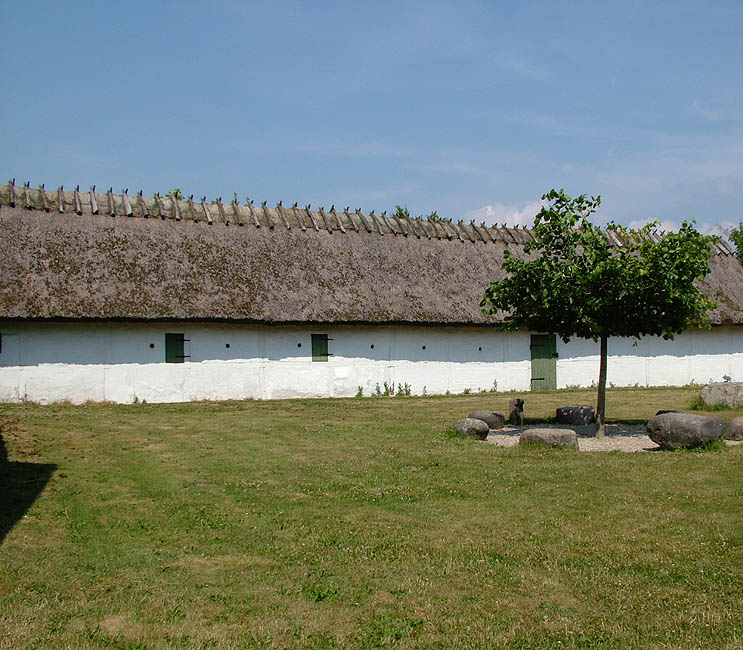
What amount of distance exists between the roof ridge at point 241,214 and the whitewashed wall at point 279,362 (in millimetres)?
4743

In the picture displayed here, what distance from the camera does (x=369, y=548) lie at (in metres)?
7.03

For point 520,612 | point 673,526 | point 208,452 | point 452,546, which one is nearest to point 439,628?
point 520,612

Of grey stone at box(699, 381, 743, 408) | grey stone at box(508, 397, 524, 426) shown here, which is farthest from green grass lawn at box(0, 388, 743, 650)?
grey stone at box(699, 381, 743, 408)

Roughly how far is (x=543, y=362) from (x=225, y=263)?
1222 cm

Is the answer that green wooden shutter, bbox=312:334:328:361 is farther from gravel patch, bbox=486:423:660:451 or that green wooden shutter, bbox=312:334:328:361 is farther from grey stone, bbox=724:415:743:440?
grey stone, bbox=724:415:743:440

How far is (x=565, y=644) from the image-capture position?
16.4 ft

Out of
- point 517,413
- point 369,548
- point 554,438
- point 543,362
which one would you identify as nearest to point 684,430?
point 554,438

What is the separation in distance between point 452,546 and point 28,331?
1786 centimetres

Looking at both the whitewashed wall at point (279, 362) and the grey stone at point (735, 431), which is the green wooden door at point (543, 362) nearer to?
the whitewashed wall at point (279, 362)

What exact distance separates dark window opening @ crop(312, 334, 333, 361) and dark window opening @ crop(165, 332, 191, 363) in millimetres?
4133

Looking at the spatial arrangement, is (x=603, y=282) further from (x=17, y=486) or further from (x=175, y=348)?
(x=175, y=348)

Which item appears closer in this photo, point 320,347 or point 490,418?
point 490,418

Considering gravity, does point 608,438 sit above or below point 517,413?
below

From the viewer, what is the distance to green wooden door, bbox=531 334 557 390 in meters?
28.0
